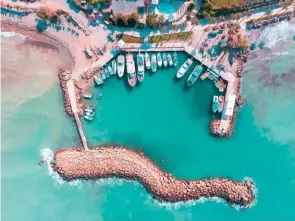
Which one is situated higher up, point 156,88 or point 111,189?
point 156,88

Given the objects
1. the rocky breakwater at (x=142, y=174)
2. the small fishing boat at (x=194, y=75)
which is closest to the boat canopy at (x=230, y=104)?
the small fishing boat at (x=194, y=75)

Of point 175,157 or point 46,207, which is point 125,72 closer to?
point 175,157

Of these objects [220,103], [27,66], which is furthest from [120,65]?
[220,103]

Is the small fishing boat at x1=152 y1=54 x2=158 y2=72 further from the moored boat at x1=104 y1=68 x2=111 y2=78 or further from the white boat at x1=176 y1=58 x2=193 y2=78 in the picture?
the moored boat at x1=104 y1=68 x2=111 y2=78

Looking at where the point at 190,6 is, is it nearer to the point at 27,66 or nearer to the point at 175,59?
the point at 175,59

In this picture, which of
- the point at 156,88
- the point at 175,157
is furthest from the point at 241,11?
the point at 175,157

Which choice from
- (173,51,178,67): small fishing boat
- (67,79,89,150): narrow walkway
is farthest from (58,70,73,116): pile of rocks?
(173,51,178,67): small fishing boat
